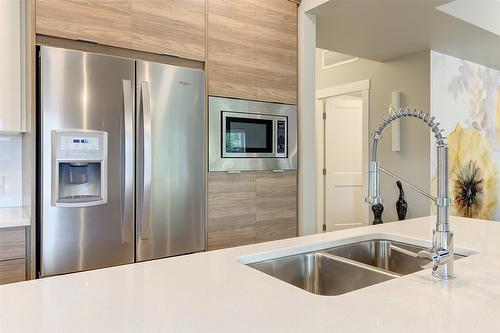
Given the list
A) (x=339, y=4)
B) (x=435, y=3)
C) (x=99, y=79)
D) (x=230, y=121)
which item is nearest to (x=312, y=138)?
(x=230, y=121)

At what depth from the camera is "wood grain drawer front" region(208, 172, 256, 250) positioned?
253cm

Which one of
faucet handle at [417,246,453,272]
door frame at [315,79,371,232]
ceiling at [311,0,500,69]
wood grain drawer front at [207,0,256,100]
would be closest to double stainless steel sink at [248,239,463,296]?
faucet handle at [417,246,453,272]

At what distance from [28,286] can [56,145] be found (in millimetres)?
1126

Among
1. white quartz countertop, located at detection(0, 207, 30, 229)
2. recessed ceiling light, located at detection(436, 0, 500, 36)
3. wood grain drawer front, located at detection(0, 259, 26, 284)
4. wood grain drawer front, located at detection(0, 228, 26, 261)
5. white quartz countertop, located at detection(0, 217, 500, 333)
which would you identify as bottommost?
wood grain drawer front, located at detection(0, 259, 26, 284)

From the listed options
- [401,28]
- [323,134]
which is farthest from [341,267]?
[323,134]

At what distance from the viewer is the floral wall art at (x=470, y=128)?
14.7 feet

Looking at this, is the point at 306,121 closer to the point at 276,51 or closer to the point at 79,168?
the point at 276,51

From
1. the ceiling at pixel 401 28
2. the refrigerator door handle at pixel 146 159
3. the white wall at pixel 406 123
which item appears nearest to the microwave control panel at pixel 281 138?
the ceiling at pixel 401 28

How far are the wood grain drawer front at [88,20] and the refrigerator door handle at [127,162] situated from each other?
0.27 meters

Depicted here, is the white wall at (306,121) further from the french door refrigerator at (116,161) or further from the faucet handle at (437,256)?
the faucet handle at (437,256)

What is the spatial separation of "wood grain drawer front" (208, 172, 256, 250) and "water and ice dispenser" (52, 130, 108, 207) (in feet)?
2.28

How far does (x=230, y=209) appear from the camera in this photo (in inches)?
103

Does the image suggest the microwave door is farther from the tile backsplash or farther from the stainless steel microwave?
the tile backsplash

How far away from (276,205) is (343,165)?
2.80 m
